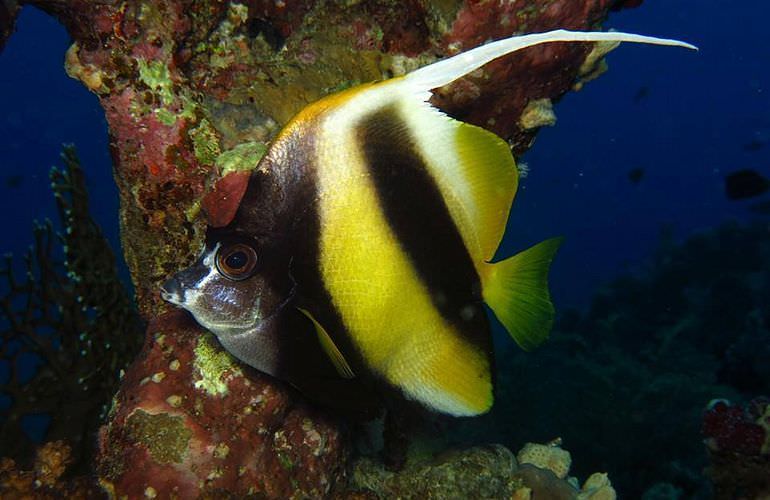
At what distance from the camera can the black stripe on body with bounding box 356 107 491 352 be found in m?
1.11

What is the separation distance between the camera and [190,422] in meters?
2.21

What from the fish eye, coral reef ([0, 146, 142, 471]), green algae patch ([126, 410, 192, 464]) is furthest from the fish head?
coral reef ([0, 146, 142, 471])

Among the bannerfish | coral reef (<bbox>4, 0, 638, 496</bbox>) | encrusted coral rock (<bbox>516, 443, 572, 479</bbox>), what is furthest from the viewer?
encrusted coral rock (<bbox>516, 443, 572, 479</bbox>)

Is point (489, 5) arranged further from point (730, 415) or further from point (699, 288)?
point (699, 288)

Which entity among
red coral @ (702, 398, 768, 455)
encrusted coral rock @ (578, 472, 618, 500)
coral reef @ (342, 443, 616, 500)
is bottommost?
encrusted coral rock @ (578, 472, 618, 500)

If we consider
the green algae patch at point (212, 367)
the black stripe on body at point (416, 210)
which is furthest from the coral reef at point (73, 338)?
the black stripe on body at point (416, 210)

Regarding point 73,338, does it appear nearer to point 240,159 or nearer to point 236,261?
point 240,159

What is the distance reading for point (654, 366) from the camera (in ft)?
33.1

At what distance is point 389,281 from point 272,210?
29 cm

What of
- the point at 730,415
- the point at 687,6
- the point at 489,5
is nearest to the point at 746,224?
the point at 730,415

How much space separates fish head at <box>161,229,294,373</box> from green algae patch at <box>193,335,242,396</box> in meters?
1.10

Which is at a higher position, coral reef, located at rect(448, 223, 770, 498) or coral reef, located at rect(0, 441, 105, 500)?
coral reef, located at rect(0, 441, 105, 500)

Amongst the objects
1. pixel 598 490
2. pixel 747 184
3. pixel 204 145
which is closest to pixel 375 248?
pixel 204 145

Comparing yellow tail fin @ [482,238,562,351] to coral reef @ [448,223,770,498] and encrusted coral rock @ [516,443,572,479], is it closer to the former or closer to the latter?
encrusted coral rock @ [516,443,572,479]
